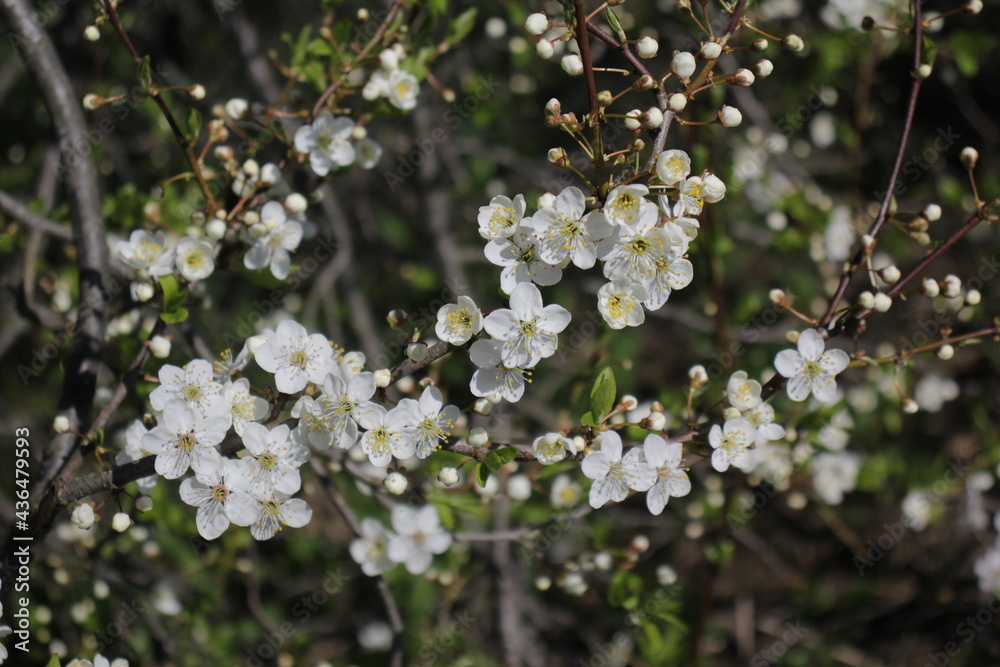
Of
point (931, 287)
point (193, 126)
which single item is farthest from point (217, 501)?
point (931, 287)

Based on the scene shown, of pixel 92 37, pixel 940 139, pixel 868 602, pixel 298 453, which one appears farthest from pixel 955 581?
pixel 92 37

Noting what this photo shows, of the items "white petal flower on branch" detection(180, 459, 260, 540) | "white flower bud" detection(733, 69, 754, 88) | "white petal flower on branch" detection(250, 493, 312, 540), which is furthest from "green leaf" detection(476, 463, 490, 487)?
"white flower bud" detection(733, 69, 754, 88)

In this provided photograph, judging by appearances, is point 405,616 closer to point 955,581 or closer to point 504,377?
point 504,377

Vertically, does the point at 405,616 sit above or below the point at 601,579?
above

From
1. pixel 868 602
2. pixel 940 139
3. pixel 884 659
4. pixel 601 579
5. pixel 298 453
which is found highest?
pixel 298 453

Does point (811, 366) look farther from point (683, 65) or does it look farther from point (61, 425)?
point (61, 425)

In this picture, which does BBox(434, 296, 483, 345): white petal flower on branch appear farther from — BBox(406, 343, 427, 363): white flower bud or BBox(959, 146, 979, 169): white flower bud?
BBox(959, 146, 979, 169): white flower bud

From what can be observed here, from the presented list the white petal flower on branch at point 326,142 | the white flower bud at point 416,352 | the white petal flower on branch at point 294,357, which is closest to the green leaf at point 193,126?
the white petal flower on branch at point 326,142
